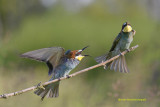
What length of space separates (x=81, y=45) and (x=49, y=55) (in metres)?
6.36

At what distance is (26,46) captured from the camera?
10.0 m

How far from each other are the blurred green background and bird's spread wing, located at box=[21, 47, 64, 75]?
0.82m

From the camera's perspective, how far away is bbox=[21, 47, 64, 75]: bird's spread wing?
7.27 feet

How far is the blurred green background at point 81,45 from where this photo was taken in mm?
3566

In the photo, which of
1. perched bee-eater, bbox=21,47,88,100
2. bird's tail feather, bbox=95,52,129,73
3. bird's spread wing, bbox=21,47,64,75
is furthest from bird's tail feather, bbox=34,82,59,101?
bird's tail feather, bbox=95,52,129,73

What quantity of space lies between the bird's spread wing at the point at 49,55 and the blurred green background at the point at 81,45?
32.1 inches

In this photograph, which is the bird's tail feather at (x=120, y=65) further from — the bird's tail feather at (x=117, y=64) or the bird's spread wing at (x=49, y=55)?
the bird's spread wing at (x=49, y=55)

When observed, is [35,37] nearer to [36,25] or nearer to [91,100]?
[36,25]

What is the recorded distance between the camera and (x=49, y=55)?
2361 mm

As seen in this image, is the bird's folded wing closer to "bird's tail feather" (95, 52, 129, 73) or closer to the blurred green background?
"bird's tail feather" (95, 52, 129, 73)

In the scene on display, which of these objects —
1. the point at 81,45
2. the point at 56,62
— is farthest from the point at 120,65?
the point at 81,45

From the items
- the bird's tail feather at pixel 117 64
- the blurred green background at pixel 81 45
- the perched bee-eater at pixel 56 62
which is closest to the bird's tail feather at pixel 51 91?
the perched bee-eater at pixel 56 62

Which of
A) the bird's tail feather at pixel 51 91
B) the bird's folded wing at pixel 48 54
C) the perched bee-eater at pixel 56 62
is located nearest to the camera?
the bird's folded wing at pixel 48 54

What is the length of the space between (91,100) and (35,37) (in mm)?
7611
